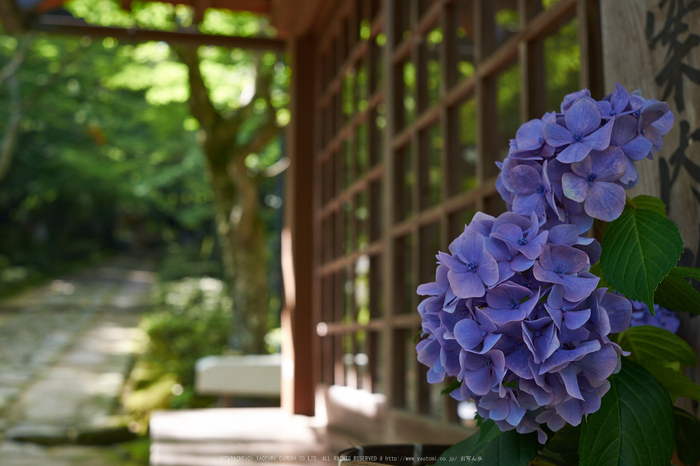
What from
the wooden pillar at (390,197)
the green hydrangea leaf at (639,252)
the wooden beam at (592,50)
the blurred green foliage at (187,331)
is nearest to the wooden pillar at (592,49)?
the wooden beam at (592,50)

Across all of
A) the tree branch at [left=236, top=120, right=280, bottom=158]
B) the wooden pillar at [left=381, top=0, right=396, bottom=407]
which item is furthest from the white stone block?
the wooden pillar at [left=381, top=0, right=396, bottom=407]

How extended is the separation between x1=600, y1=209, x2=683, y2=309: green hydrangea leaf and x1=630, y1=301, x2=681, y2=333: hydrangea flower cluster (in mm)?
227

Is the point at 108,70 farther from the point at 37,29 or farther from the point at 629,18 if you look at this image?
the point at 629,18

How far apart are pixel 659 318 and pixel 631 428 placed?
0.89ft

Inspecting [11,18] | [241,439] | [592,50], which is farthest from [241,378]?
[592,50]

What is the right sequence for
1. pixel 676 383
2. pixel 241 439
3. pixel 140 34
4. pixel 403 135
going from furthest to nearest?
pixel 140 34, pixel 241 439, pixel 403 135, pixel 676 383

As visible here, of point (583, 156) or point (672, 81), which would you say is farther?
point (672, 81)

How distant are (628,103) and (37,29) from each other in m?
3.36

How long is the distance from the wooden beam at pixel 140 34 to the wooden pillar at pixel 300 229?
0.21 m

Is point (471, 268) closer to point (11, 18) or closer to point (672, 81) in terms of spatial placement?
point (672, 81)

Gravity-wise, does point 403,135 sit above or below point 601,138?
above

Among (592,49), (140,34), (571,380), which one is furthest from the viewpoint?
(140,34)

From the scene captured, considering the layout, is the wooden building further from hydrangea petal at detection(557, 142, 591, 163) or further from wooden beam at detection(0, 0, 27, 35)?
hydrangea petal at detection(557, 142, 591, 163)

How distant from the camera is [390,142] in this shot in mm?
2078
